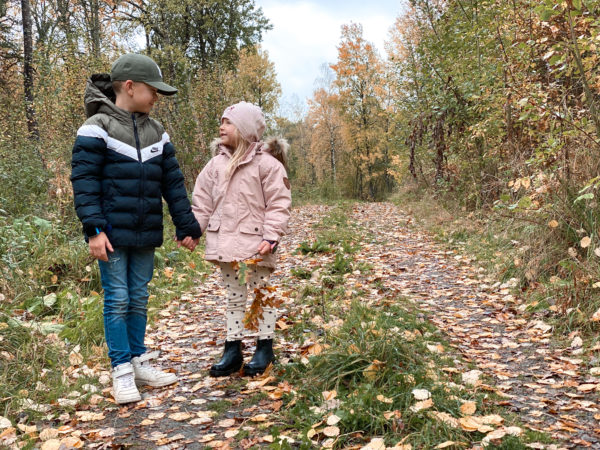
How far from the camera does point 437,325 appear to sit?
404cm

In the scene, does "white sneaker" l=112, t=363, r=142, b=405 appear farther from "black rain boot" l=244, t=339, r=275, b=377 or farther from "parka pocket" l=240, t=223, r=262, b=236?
"parka pocket" l=240, t=223, r=262, b=236

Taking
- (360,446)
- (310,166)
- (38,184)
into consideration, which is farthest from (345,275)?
(310,166)

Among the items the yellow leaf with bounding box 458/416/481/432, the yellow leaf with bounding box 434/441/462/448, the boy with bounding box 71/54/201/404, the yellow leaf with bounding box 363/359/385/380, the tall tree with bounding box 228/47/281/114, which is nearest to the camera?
the yellow leaf with bounding box 434/441/462/448

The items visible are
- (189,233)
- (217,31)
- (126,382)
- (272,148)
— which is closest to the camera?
(126,382)

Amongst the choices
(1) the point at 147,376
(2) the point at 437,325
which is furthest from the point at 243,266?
(2) the point at 437,325

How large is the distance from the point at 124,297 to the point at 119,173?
0.82m

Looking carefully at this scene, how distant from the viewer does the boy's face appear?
2994mm

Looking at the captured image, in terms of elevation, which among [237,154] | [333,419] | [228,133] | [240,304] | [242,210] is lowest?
[333,419]

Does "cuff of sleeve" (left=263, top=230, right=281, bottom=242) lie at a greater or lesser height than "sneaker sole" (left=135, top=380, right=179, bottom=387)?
greater

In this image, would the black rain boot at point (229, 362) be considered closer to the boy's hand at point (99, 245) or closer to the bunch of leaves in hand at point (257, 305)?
the bunch of leaves in hand at point (257, 305)

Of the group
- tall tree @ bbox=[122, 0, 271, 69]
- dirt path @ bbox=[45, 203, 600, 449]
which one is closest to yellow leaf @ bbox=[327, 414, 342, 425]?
dirt path @ bbox=[45, 203, 600, 449]

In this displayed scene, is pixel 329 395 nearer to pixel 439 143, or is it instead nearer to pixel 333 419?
pixel 333 419

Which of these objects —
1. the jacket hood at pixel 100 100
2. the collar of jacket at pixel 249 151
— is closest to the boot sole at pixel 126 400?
the collar of jacket at pixel 249 151

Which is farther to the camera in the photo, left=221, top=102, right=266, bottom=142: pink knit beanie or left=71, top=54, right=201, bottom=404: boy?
left=221, top=102, right=266, bottom=142: pink knit beanie
